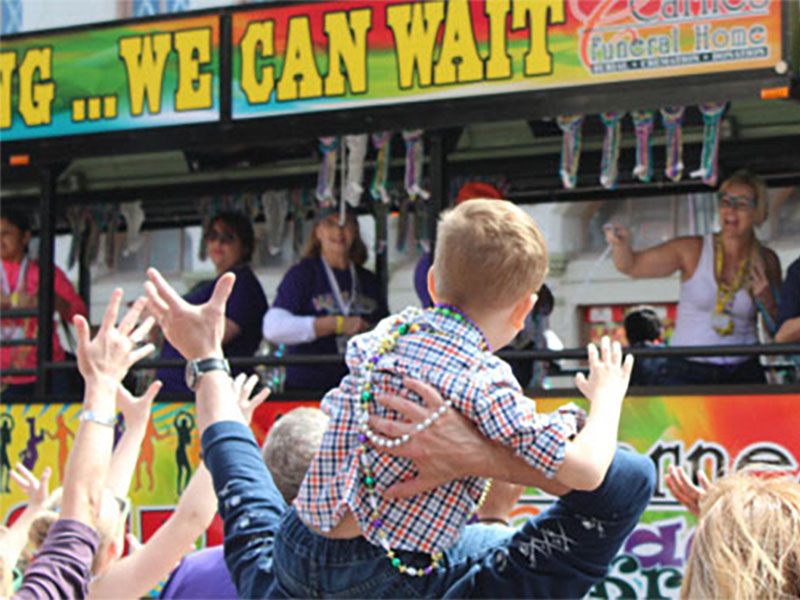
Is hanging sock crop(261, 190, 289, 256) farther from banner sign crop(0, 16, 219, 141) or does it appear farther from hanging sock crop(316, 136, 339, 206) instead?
banner sign crop(0, 16, 219, 141)

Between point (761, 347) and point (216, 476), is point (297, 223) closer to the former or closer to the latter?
point (761, 347)

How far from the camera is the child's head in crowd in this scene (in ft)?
7.39

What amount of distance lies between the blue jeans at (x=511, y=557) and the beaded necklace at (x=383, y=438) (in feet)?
0.06

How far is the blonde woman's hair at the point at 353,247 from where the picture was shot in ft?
23.2

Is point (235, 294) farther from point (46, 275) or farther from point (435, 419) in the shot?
point (435, 419)

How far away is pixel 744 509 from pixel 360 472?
0.68m

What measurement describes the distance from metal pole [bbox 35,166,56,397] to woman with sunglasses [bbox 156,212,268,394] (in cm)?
63

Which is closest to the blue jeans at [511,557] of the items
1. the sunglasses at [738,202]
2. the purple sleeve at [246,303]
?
the sunglasses at [738,202]

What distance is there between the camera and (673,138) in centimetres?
641

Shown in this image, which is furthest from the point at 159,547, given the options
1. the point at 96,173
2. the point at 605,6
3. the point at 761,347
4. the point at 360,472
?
the point at 96,173

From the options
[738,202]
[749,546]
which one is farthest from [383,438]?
[738,202]

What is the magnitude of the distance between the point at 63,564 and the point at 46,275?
488 cm

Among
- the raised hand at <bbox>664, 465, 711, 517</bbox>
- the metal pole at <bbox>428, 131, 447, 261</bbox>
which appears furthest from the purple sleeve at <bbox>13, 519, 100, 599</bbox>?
the metal pole at <bbox>428, 131, 447, 261</bbox>

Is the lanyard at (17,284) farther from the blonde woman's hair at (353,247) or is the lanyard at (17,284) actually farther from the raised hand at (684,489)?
the raised hand at (684,489)
